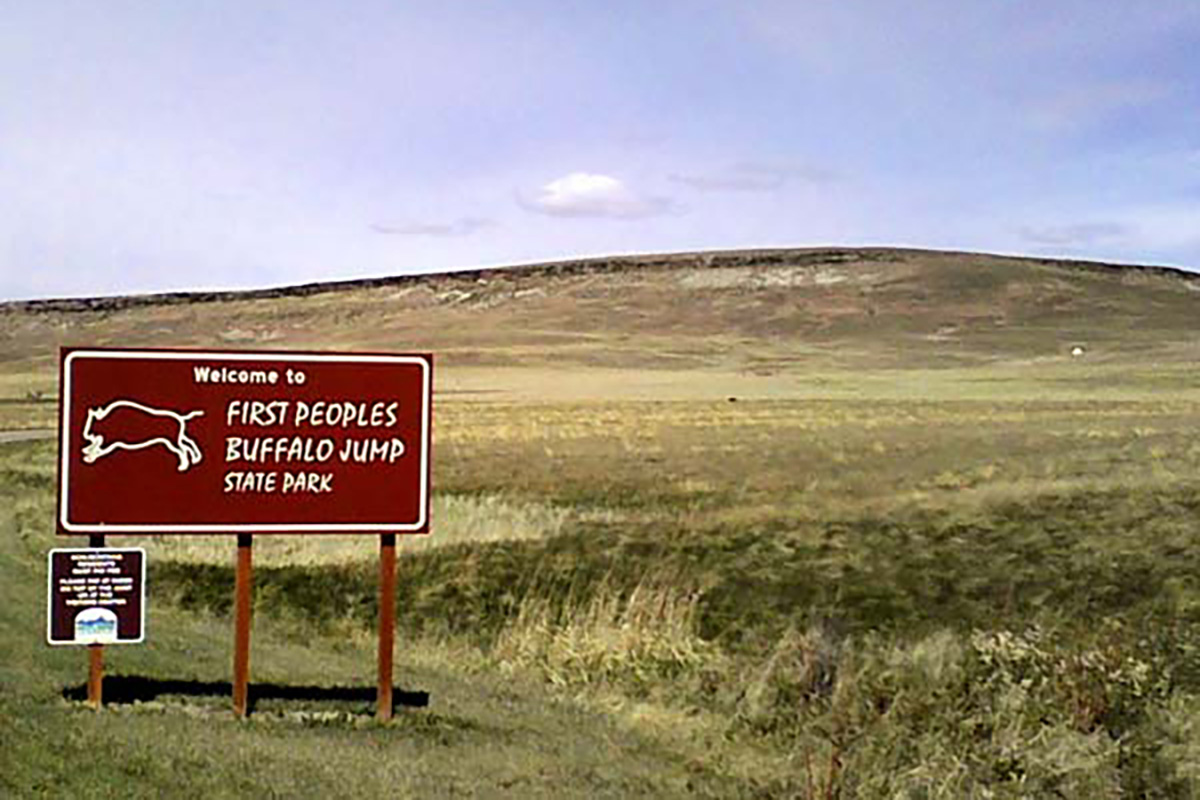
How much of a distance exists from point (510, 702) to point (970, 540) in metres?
11.1

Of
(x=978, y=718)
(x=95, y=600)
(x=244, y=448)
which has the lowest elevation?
(x=978, y=718)

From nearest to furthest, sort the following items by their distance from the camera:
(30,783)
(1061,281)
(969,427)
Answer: (30,783), (969,427), (1061,281)

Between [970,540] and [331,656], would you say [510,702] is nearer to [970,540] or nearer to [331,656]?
[331,656]

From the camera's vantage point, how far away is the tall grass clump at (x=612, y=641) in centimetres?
1507

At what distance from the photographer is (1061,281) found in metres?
151

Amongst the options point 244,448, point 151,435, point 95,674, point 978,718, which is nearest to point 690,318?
point 978,718

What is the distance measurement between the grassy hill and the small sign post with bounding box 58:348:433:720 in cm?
122

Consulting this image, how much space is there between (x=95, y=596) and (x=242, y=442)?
1.37m

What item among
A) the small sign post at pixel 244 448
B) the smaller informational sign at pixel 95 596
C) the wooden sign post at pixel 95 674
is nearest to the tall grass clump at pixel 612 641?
the small sign post at pixel 244 448

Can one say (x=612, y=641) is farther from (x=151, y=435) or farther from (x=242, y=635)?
(x=151, y=435)

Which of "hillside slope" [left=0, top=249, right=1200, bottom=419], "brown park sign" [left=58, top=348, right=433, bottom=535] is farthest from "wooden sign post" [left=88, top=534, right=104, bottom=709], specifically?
"hillside slope" [left=0, top=249, right=1200, bottom=419]

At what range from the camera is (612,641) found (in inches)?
623

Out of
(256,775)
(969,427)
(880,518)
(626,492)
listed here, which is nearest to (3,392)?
(969,427)

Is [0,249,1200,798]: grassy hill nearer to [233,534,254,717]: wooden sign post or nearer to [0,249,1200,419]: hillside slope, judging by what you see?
[233,534,254,717]: wooden sign post
